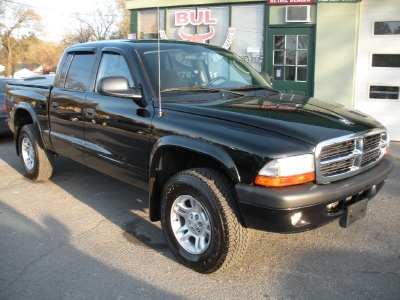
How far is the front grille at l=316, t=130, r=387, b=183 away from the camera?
2908 mm

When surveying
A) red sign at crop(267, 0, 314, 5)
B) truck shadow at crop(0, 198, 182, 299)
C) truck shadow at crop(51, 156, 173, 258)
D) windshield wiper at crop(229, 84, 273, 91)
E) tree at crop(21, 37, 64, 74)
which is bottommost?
truck shadow at crop(0, 198, 182, 299)

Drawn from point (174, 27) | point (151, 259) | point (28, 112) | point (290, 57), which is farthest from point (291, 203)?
point (174, 27)

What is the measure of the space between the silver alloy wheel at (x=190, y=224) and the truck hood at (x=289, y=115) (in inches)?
29.1

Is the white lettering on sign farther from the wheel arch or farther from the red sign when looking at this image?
the wheel arch

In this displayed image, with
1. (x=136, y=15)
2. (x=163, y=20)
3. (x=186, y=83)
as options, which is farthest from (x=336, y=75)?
(x=186, y=83)

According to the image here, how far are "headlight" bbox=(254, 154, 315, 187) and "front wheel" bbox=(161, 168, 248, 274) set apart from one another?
1.08ft

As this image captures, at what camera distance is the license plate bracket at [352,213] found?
121 inches

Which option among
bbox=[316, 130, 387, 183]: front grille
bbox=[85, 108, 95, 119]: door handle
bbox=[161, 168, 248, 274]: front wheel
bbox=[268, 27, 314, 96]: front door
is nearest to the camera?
bbox=[316, 130, 387, 183]: front grille

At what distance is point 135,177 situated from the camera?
3.98 m

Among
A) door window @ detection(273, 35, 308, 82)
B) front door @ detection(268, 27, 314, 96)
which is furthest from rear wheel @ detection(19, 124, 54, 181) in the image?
door window @ detection(273, 35, 308, 82)

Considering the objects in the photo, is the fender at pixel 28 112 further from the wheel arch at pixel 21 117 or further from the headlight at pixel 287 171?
the headlight at pixel 287 171

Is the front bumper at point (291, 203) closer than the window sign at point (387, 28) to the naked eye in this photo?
Yes

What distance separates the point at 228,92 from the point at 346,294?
202 cm

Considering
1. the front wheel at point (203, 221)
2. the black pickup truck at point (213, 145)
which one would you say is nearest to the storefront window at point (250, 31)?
the black pickup truck at point (213, 145)
